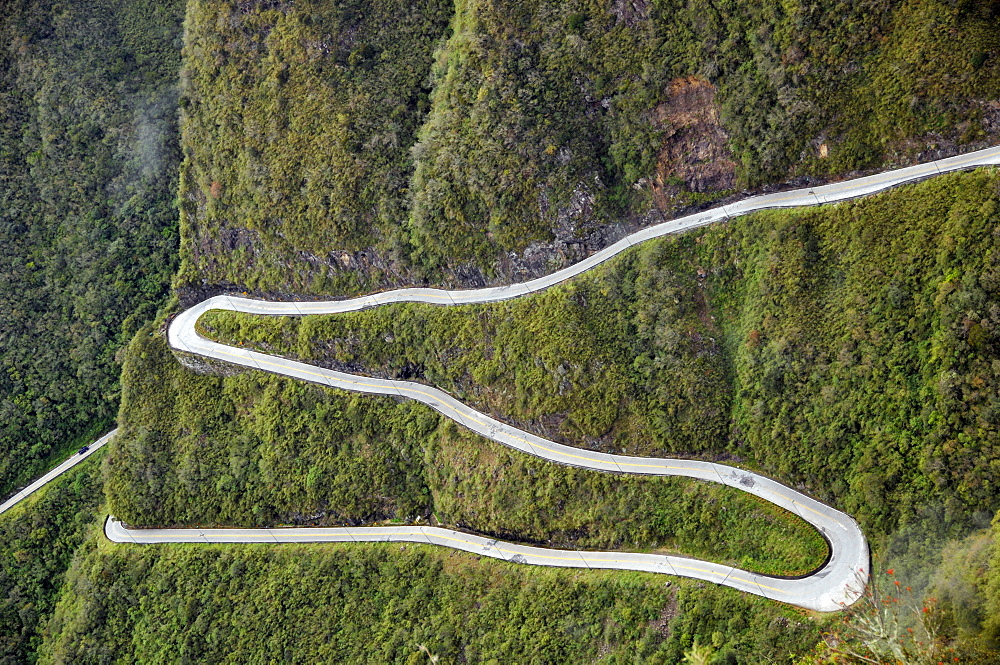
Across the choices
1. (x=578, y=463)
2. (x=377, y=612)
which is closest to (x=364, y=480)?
(x=377, y=612)

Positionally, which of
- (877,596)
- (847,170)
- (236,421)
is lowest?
(236,421)

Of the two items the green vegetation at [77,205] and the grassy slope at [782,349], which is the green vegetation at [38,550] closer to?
the green vegetation at [77,205]

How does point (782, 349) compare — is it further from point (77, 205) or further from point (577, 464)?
point (77, 205)

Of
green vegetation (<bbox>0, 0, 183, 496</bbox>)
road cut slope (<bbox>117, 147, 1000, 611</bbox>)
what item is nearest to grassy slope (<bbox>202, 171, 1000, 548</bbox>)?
road cut slope (<bbox>117, 147, 1000, 611</bbox>)

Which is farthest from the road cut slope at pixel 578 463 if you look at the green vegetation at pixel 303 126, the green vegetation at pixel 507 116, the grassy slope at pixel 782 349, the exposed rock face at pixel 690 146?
the green vegetation at pixel 303 126

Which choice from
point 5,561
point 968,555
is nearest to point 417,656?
point 968,555

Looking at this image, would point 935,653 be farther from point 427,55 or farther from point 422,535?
A: point 427,55
